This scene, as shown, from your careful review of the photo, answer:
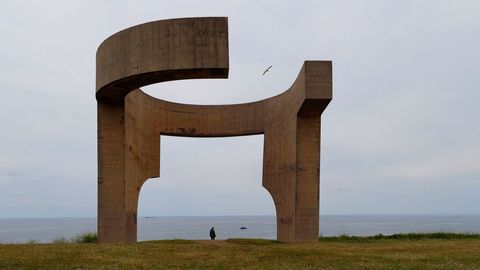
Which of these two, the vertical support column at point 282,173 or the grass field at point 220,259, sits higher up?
the vertical support column at point 282,173

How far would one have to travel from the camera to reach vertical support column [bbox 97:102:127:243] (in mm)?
15828

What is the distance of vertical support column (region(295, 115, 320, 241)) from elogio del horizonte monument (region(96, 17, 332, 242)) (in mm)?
33

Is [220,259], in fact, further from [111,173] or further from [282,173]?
[282,173]

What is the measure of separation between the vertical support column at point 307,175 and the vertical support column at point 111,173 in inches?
222

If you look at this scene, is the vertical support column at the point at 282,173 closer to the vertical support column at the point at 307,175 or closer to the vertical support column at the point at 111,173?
the vertical support column at the point at 307,175

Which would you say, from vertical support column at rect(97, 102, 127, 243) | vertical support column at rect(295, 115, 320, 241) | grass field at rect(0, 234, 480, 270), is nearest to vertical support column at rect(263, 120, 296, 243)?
vertical support column at rect(295, 115, 320, 241)

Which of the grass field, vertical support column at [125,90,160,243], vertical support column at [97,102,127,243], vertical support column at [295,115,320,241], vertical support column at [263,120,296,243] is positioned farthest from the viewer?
vertical support column at [263,120,296,243]

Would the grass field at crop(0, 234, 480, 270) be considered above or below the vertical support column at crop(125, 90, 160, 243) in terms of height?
below

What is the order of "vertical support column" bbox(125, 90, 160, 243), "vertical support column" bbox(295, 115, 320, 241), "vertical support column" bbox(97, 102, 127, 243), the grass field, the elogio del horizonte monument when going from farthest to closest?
1. "vertical support column" bbox(295, 115, 320, 241)
2. "vertical support column" bbox(125, 90, 160, 243)
3. "vertical support column" bbox(97, 102, 127, 243)
4. the elogio del horizonte monument
5. the grass field

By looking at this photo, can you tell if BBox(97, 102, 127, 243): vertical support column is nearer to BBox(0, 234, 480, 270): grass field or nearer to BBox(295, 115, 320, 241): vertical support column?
BBox(0, 234, 480, 270): grass field

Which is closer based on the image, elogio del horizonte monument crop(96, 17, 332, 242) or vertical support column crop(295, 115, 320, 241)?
elogio del horizonte monument crop(96, 17, 332, 242)

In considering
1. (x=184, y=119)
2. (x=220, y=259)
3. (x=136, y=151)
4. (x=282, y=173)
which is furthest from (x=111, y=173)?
(x=220, y=259)

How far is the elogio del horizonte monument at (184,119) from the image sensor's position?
1271 cm

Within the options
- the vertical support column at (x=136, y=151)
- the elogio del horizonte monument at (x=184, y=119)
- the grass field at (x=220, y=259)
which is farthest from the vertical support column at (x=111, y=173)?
the grass field at (x=220, y=259)
